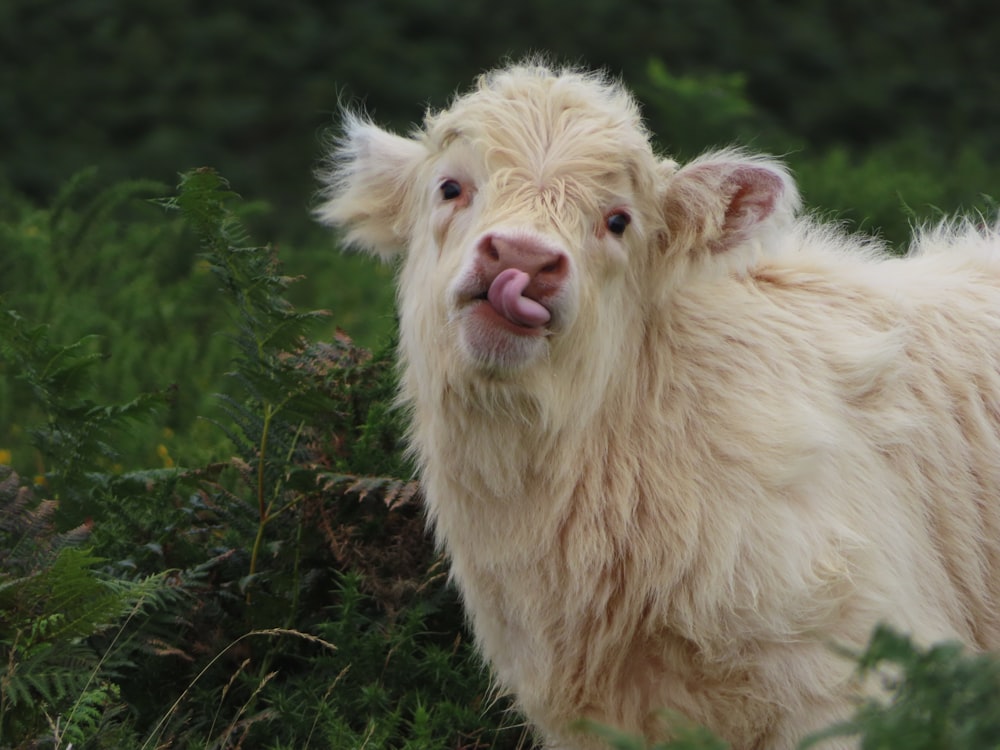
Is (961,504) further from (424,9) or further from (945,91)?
(945,91)

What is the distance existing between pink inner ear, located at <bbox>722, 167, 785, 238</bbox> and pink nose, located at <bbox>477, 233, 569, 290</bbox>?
2.61ft

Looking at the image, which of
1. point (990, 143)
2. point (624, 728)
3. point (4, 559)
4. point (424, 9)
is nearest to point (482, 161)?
point (624, 728)

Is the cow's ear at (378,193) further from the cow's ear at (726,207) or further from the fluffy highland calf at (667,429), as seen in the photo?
the cow's ear at (726,207)

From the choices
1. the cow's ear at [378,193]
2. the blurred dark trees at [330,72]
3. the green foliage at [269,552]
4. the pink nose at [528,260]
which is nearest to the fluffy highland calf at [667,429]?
the pink nose at [528,260]

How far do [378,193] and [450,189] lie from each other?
0.54 meters

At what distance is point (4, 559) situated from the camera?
5051mm

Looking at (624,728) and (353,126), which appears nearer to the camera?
(624,728)

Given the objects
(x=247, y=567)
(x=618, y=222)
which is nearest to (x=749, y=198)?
(x=618, y=222)

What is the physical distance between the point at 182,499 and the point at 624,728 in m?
2.21

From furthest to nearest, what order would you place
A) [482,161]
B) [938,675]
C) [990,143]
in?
1. [990,143]
2. [482,161]
3. [938,675]

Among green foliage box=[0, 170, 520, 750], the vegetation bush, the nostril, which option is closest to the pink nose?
the nostril

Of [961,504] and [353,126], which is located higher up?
[353,126]

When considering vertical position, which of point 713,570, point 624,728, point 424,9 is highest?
point 713,570

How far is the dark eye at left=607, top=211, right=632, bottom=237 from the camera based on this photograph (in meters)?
4.69
